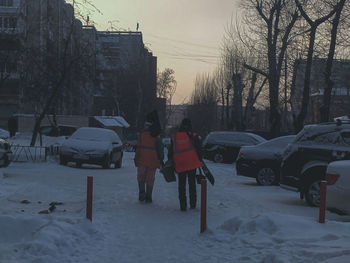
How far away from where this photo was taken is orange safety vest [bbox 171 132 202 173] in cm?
853

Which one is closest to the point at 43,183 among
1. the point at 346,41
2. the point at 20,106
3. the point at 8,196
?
the point at 8,196

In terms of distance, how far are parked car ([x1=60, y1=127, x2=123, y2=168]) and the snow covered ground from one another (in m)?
7.25

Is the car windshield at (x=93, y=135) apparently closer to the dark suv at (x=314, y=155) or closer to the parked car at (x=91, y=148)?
the parked car at (x=91, y=148)

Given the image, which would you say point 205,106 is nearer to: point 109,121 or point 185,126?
point 109,121

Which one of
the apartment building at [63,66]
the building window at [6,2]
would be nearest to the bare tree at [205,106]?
the apartment building at [63,66]

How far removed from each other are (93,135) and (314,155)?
10.6 meters

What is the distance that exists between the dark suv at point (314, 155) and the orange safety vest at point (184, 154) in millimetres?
2642

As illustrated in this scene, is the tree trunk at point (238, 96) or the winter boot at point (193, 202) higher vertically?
the tree trunk at point (238, 96)

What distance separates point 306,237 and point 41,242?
3266mm

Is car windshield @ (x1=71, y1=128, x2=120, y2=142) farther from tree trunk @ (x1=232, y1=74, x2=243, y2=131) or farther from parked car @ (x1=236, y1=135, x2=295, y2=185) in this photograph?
tree trunk @ (x1=232, y1=74, x2=243, y2=131)

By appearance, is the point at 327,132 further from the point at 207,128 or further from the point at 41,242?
the point at 207,128

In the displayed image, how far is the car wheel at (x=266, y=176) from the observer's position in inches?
571

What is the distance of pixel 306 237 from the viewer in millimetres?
5988

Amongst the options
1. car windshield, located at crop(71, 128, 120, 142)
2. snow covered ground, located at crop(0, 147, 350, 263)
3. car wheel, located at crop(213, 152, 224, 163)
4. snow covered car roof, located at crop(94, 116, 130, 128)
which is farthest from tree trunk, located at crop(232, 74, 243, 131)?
snow covered ground, located at crop(0, 147, 350, 263)
